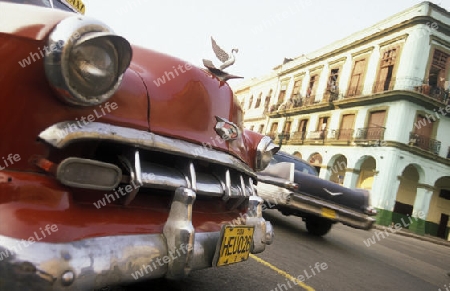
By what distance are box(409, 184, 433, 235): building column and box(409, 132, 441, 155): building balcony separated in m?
2.09

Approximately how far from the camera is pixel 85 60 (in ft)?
4.06

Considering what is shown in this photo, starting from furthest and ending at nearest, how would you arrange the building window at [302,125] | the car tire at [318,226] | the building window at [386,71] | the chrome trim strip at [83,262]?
the building window at [302,125] < the building window at [386,71] < the car tire at [318,226] < the chrome trim strip at [83,262]

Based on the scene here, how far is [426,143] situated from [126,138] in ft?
69.7

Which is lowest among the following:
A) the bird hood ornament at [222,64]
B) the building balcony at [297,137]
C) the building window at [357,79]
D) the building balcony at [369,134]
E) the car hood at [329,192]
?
the car hood at [329,192]

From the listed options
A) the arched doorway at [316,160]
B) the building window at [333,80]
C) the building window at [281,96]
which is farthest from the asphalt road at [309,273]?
the building window at [281,96]

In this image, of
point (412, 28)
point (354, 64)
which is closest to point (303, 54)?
point (354, 64)

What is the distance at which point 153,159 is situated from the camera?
1.65 meters

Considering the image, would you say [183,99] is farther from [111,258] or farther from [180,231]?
[111,258]

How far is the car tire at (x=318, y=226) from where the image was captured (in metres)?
6.04

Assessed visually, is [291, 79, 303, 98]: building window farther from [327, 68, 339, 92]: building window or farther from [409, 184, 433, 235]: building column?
[409, 184, 433, 235]: building column

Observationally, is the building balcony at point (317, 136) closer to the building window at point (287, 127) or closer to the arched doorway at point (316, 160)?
the arched doorway at point (316, 160)

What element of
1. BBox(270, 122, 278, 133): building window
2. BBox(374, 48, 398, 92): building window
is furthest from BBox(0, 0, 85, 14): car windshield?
BBox(270, 122, 278, 133): building window

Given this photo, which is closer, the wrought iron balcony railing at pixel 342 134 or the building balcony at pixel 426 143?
the building balcony at pixel 426 143

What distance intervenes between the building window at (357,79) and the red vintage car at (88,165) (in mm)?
22044
